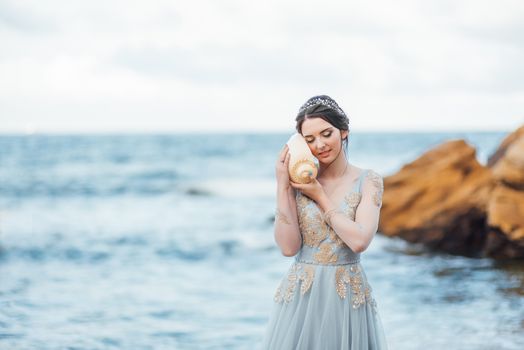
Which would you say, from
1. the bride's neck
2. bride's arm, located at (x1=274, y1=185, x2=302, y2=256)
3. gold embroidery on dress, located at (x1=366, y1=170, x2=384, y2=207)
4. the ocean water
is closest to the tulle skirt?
bride's arm, located at (x1=274, y1=185, x2=302, y2=256)

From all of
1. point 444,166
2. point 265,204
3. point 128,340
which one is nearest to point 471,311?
point 128,340

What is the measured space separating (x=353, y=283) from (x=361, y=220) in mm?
334

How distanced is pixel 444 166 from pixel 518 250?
2.52 metres

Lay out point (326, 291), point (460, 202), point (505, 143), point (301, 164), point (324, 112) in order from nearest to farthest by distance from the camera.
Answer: point (301, 164)
point (324, 112)
point (326, 291)
point (460, 202)
point (505, 143)

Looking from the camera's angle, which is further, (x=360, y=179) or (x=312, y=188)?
(x=360, y=179)

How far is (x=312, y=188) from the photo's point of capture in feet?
10.7

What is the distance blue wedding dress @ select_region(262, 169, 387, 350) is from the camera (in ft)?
11.1

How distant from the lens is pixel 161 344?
725cm

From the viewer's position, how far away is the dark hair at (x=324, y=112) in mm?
3307

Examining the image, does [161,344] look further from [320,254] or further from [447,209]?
[447,209]

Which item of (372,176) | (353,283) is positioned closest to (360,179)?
(372,176)

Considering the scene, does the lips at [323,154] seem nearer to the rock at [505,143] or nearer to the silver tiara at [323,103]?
the silver tiara at [323,103]

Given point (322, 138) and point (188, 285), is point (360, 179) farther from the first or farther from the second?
point (188, 285)

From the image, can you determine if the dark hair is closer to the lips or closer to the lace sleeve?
the lips
